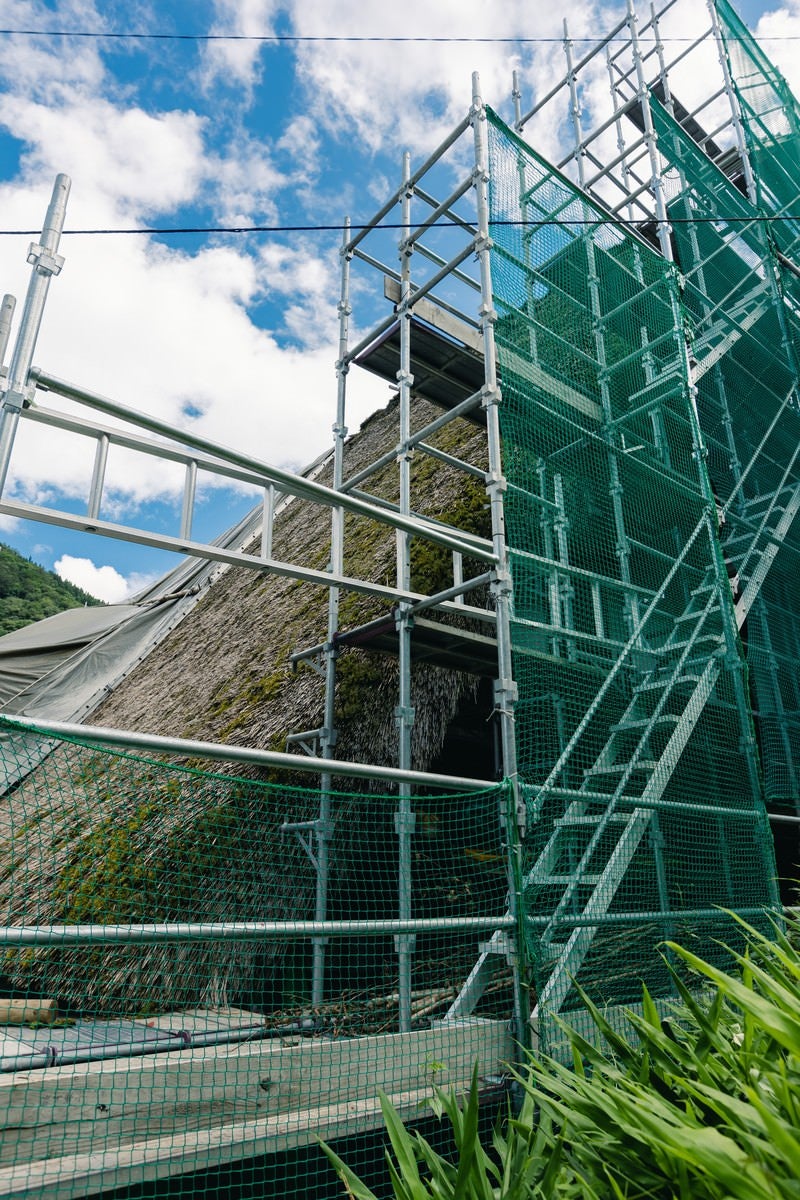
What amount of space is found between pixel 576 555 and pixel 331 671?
1.54m

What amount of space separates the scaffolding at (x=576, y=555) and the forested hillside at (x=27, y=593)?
1108 centimetres

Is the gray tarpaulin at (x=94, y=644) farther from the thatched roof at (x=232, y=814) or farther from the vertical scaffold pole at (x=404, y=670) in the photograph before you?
the vertical scaffold pole at (x=404, y=670)

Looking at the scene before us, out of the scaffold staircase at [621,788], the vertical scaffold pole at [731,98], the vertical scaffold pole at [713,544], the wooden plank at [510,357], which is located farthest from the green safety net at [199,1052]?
the vertical scaffold pole at [731,98]

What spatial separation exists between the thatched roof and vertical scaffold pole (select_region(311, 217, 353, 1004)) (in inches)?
5.5

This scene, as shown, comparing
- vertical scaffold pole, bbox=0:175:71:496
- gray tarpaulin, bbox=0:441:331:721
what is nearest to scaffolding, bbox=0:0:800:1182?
vertical scaffold pole, bbox=0:175:71:496

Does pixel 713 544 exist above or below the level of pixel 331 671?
above

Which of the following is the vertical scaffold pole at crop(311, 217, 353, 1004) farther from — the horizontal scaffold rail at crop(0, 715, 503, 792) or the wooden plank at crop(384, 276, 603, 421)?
the wooden plank at crop(384, 276, 603, 421)

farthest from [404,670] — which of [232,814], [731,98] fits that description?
[731,98]

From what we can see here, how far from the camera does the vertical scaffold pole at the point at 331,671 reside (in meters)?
3.18

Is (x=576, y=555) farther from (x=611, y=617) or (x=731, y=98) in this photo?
(x=731, y=98)

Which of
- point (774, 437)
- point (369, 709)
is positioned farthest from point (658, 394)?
point (369, 709)

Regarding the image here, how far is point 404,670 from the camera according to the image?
357 centimetres

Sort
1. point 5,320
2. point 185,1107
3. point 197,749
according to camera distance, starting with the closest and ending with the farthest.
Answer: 1. point 185,1107
2. point 197,749
3. point 5,320

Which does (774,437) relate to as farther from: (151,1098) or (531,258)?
(151,1098)
